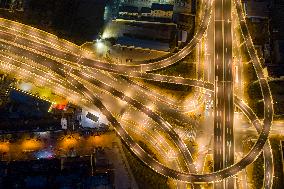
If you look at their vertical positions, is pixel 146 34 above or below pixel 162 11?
below

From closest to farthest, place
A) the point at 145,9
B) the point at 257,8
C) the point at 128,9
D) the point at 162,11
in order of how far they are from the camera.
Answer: the point at 162,11
the point at 128,9
the point at 145,9
the point at 257,8

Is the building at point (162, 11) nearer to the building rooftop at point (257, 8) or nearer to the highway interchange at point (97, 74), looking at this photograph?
the highway interchange at point (97, 74)

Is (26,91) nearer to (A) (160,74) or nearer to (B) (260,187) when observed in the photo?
(A) (160,74)

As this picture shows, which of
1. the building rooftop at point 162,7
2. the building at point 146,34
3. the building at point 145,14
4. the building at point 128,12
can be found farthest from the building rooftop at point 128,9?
the building rooftop at point 162,7

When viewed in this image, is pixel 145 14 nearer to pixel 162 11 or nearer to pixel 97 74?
pixel 162 11

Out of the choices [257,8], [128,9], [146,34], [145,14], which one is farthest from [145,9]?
[257,8]

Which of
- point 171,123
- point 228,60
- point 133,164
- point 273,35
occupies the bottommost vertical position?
point 133,164

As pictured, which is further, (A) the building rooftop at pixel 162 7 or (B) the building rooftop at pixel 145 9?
(B) the building rooftop at pixel 145 9

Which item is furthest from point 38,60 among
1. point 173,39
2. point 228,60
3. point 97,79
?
point 228,60

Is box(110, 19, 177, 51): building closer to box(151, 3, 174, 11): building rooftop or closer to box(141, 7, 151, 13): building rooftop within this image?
box(141, 7, 151, 13): building rooftop

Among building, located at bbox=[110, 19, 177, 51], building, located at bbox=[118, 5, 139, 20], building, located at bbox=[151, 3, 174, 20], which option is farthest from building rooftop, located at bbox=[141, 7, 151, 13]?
building, located at bbox=[110, 19, 177, 51]

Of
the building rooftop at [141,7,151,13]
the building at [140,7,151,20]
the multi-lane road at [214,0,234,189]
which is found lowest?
the multi-lane road at [214,0,234,189]
